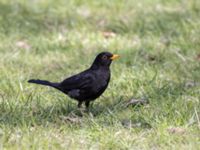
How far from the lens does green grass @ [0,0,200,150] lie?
17.7 feet

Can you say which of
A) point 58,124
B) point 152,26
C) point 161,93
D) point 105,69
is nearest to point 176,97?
point 161,93

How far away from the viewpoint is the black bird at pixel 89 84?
632cm

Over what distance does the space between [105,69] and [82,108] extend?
1.41 ft

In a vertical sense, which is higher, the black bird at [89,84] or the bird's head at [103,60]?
the bird's head at [103,60]

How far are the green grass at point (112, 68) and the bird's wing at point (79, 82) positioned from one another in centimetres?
16

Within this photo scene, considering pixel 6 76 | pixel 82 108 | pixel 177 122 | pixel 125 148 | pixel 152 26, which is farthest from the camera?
pixel 152 26

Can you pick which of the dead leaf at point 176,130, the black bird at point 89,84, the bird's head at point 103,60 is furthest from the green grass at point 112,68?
the bird's head at point 103,60

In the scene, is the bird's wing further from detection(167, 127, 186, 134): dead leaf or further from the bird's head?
detection(167, 127, 186, 134): dead leaf

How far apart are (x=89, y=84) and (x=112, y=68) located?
4.76 ft

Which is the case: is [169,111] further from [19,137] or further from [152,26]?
[152,26]

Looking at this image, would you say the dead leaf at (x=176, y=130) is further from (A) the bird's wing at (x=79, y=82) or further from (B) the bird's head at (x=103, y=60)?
(B) the bird's head at (x=103, y=60)

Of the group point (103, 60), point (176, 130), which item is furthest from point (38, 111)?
point (176, 130)

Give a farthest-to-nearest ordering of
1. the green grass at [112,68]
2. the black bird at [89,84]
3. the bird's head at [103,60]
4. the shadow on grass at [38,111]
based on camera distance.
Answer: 1. the bird's head at [103,60]
2. the black bird at [89,84]
3. the shadow on grass at [38,111]
4. the green grass at [112,68]

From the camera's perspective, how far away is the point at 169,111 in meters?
5.99
